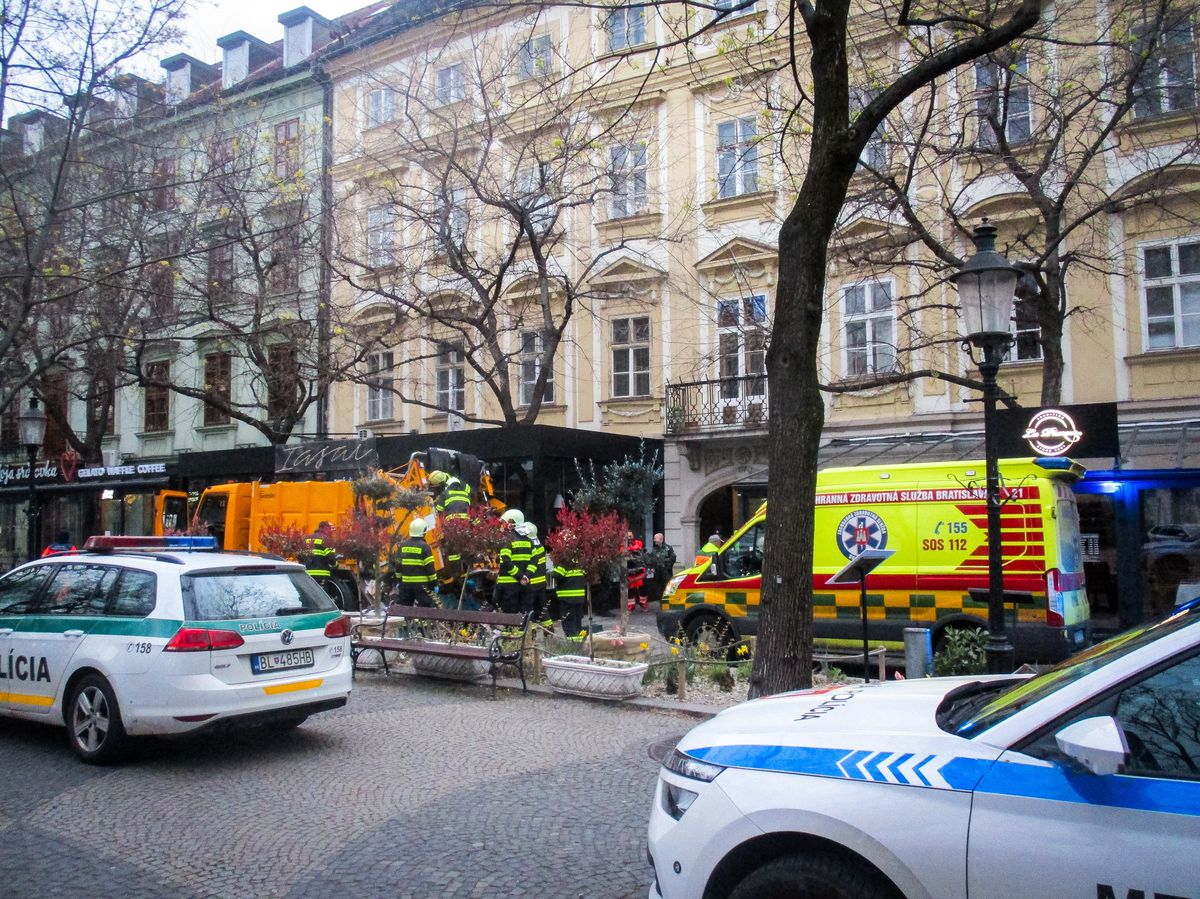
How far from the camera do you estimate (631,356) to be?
2273 cm

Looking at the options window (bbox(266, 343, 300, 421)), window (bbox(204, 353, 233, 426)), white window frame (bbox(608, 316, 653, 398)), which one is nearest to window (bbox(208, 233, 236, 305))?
window (bbox(266, 343, 300, 421))

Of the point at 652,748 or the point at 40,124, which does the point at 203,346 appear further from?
the point at 652,748

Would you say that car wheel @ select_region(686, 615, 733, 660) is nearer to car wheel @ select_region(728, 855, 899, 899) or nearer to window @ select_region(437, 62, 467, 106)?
car wheel @ select_region(728, 855, 899, 899)

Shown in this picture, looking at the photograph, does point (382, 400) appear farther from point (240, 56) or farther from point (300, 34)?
point (240, 56)

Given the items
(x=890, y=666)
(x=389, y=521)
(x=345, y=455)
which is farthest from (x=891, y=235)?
(x=345, y=455)

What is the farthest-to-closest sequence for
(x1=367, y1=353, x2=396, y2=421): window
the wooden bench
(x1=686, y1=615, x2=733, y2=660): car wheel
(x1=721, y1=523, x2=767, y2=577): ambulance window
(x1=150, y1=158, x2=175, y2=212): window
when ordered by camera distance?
(x1=367, y1=353, x2=396, y2=421): window
(x1=150, y1=158, x2=175, y2=212): window
(x1=721, y1=523, x2=767, y2=577): ambulance window
(x1=686, y1=615, x2=733, y2=660): car wheel
the wooden bench

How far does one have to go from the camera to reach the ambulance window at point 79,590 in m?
7.23

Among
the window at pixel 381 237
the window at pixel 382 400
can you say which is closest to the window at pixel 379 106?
the window at pixel 381 237

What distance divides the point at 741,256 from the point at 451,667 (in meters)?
13.5

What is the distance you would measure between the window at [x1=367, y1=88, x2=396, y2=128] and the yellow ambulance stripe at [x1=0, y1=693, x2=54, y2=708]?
19554mm

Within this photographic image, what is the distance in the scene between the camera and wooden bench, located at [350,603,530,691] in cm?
973

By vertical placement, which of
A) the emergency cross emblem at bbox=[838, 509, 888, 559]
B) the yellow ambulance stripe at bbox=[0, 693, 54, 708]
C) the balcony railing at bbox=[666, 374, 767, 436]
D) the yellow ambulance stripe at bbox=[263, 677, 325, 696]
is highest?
the balcony railing at bbox=[666, 374, 767, 436]

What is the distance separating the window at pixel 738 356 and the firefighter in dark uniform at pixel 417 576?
871cm

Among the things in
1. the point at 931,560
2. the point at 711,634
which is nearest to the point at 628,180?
the point at 711,634
